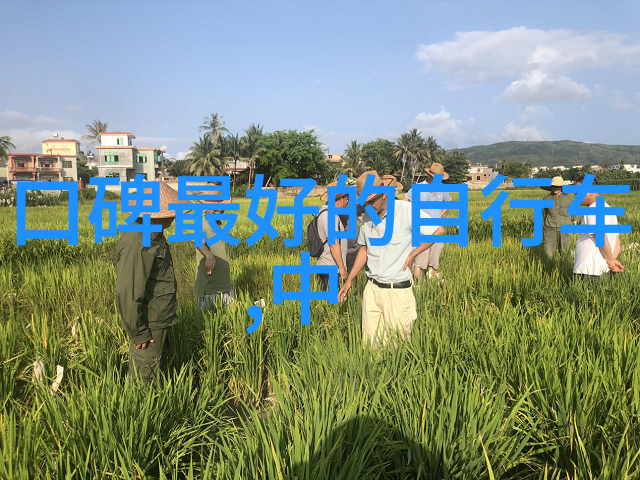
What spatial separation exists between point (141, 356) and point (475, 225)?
10215 millimetres

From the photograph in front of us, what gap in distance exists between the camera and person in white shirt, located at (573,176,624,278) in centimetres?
348

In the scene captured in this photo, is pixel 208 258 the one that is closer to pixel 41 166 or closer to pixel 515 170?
pixel 41 166

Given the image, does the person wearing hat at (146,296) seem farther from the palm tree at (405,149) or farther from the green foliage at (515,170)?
the green foliage at (515,170)

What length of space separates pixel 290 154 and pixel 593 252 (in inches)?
1662

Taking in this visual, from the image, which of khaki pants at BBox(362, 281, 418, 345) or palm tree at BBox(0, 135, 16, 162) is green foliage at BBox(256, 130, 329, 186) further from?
khaki pants at BBox(362, 281, 418, 345)

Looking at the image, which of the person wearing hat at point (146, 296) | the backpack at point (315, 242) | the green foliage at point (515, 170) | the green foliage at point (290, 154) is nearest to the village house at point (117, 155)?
the green foliage at point (290, 154)

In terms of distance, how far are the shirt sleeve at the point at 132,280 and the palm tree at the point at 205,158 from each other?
42.3 meters

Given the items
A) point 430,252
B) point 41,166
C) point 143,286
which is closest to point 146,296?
point 143,286

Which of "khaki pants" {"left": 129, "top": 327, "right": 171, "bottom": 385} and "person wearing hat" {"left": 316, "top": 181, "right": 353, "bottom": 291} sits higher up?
"person wearing hat" {"left": 316, "top": 181, "right": 353, "bottom": 291}

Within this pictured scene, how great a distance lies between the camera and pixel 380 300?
2.87 meters

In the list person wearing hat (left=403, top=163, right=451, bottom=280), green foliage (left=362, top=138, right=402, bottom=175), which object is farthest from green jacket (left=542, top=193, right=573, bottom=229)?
green foliage (left=362, top=138, right=402, bottom=175)

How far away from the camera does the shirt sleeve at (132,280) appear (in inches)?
88.9

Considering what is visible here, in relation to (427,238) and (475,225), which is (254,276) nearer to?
(427,238)

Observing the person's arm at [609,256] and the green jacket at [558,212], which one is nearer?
the person's arm at [609,256]
